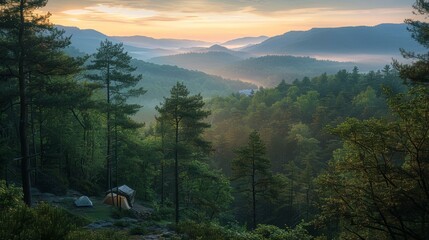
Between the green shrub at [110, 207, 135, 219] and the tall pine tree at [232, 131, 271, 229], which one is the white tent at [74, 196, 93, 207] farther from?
the tall pine tree at [232, 131, 271, 229]

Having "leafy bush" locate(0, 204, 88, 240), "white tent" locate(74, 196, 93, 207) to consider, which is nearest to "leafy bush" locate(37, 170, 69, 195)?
"white tent" locate(74, 196, 93, 207)

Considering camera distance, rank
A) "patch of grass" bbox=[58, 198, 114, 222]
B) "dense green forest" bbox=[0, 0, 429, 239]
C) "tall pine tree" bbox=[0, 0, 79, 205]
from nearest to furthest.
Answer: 1. "dense green forest" bbox=[0, 0, 429, 239]
2. "tall pine tree" bbox=[0, 0, 79, 205]
3. "patch of grass" bbox=[58, 198, 114, 222]

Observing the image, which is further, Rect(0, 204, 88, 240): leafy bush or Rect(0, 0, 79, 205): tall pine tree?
Rect(0, 0, 79, 205): tall pine tree

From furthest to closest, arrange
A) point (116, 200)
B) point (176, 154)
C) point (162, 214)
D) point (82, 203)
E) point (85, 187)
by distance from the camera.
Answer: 1. point (85, 187)
2. point (162, 214)
3. point (116, 200)
4. point (82, 203)
5. point (176, 154)

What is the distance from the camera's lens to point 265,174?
97.0ft

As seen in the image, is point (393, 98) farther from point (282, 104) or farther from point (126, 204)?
point (282, 104)

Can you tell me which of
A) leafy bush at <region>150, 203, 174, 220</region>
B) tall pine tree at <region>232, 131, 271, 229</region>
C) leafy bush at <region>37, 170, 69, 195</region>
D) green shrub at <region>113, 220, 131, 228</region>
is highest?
tall pine tree at <region>232, 131, 271, 229</region>

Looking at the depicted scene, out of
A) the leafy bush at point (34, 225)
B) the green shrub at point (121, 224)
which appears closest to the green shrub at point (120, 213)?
the green shrub at point (121, 224)

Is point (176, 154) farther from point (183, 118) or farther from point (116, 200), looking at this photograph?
point (116, 200)

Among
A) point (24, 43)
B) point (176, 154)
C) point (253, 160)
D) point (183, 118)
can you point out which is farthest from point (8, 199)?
point (253, 160)

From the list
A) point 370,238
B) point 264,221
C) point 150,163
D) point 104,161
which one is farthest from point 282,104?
point 370,238

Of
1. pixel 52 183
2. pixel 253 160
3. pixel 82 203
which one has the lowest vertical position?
pixel 82 203

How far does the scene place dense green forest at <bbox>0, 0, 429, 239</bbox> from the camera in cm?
1174

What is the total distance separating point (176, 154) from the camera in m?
27.4
